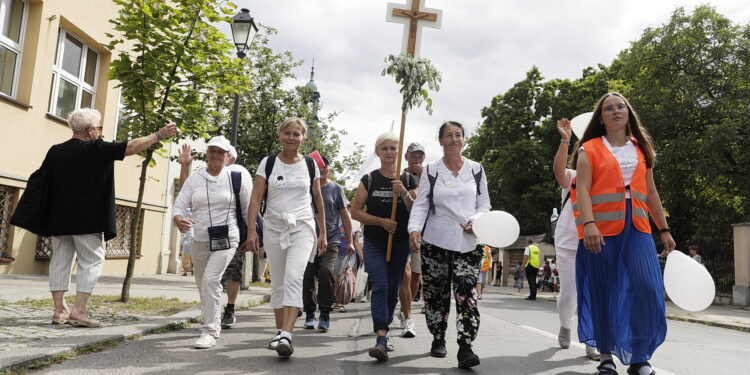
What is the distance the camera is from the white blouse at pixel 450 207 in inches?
197

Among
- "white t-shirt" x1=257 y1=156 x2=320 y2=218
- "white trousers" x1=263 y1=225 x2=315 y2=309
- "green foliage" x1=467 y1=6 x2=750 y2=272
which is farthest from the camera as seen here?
"green foliage" x1=467 y1=6 x2=750 y2=272

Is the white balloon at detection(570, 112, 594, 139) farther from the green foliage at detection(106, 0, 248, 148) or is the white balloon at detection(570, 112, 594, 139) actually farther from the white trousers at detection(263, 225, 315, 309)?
the green foliage at detection(106, 0, 248, 148)

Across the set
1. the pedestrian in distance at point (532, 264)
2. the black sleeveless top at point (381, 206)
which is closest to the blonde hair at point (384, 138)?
the black sleeveless top at point (381, 206)

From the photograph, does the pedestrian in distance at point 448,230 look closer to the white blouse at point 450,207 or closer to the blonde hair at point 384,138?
the white blouse at point 450,207

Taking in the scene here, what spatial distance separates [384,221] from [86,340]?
2.69 m

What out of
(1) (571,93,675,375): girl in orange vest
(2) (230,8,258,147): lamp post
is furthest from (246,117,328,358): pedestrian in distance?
(2) (230,8,258,147): lamp post

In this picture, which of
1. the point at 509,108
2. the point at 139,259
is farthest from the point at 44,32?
the point at 509,108

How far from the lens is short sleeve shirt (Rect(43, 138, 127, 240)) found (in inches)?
225

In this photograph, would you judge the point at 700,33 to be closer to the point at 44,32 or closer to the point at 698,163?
the point at 698,163

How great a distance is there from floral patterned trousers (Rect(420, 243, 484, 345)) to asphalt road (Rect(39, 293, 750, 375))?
1.26 feet

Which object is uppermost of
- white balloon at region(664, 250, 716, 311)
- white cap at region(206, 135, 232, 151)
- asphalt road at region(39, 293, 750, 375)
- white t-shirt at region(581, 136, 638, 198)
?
white cap at region(206, 135, 232, 151)

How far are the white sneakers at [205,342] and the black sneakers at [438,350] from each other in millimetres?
1947

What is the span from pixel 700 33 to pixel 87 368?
1049 inches

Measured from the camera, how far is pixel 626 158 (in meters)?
4.40
